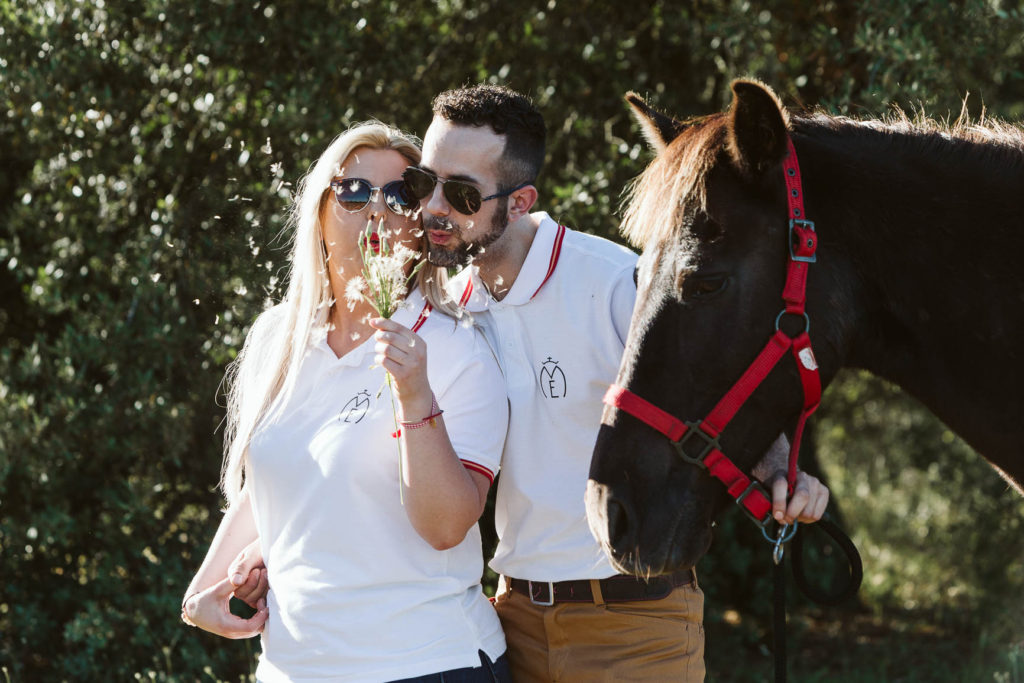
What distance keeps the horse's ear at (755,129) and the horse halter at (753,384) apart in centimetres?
4

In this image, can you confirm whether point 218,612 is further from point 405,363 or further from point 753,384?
point 753,384

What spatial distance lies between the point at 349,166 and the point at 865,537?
7.91 m

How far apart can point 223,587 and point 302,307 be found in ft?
2.41

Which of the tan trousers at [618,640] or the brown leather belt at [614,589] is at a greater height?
the brown leather belt at [614,589]

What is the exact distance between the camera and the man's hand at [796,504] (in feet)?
6.59

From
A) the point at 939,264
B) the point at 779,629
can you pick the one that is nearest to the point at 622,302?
the point at 939,264

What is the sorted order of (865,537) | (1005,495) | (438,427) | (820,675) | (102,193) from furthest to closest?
(865,537)
(1005,495)
(820,675)
(102,193)
(438,427)

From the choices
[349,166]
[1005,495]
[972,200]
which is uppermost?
[349,166]

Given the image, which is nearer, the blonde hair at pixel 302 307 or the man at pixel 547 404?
the man at pixel 547 404

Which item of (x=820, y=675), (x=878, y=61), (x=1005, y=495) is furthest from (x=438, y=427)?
(x=1005, y=495)

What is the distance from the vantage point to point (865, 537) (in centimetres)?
892

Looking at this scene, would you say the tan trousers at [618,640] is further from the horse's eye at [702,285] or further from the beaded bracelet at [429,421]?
the horse's eye at [702,285]

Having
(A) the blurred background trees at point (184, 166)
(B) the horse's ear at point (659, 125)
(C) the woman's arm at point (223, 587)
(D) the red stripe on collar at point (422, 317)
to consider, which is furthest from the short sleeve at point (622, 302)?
(A) the blurred background trees at point (184, 166)

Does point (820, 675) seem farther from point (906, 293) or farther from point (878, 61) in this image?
point (906, 293)
